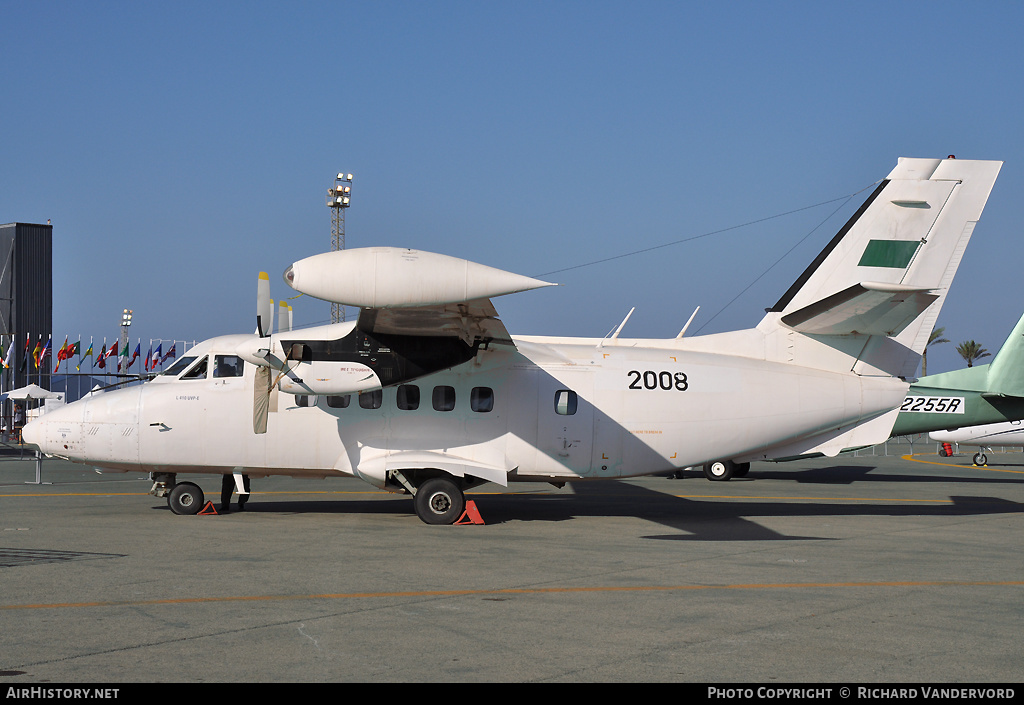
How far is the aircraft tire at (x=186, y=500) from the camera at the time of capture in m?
14.5

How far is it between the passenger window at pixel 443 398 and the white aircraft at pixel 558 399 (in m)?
0.02

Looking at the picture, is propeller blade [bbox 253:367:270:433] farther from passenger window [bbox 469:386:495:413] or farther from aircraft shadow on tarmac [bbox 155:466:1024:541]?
passenger window [bbox 469:386:495:413]

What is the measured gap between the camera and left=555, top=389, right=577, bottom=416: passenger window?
14070 millimetres

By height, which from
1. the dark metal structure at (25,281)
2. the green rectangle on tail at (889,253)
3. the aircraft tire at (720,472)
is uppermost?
the dark metal structure at (25,281)

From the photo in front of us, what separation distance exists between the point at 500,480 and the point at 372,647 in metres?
7.52

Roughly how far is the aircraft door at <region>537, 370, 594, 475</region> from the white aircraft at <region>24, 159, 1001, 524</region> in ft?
0.11

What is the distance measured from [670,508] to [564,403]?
4.21 m

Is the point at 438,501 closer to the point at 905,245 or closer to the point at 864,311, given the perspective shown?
the point at 864,311

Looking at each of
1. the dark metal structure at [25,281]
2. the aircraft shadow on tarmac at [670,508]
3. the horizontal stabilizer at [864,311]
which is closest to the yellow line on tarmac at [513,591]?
the aircraft shadow on tarmac at [670,508]

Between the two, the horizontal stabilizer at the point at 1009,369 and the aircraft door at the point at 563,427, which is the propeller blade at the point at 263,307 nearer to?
the aircraft door at the point at 563,427

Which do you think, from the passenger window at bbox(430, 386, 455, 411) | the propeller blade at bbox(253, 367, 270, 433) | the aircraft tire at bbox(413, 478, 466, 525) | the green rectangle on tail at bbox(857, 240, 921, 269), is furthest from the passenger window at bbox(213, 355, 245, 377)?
the green rectangle on tail at bbox(857, 240, 921, 269)

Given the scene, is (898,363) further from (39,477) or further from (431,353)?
(39,477)

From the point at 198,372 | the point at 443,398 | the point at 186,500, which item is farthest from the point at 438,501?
the point at 198,372

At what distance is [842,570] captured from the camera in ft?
32.0
